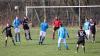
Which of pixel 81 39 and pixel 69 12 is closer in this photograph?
pixel 81 39

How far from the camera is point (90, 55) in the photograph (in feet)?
77.4

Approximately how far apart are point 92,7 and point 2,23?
45.9 feet

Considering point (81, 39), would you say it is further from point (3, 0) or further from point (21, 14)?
point (3, 0)

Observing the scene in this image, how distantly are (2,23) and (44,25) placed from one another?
97.5ft

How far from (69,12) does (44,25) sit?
27976mm

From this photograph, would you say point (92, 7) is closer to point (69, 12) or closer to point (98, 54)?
point (69, 12)

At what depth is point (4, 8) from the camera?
64.9 metres

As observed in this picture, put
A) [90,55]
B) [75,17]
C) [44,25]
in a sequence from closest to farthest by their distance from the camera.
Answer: [90,55], [44,25], [75,17]

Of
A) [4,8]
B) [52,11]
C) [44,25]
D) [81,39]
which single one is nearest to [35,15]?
[52,11]

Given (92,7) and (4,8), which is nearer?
(92,7)

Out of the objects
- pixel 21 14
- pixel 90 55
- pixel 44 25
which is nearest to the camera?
pixel 90 55

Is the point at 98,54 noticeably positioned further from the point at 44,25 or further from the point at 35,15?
the point at 35,15

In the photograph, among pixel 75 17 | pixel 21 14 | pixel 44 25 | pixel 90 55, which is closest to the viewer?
pixel 90 55

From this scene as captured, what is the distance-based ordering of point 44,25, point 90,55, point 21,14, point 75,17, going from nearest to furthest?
1. point 90,55
2. point 44,25
3. point 75,17
4. point 21,14
